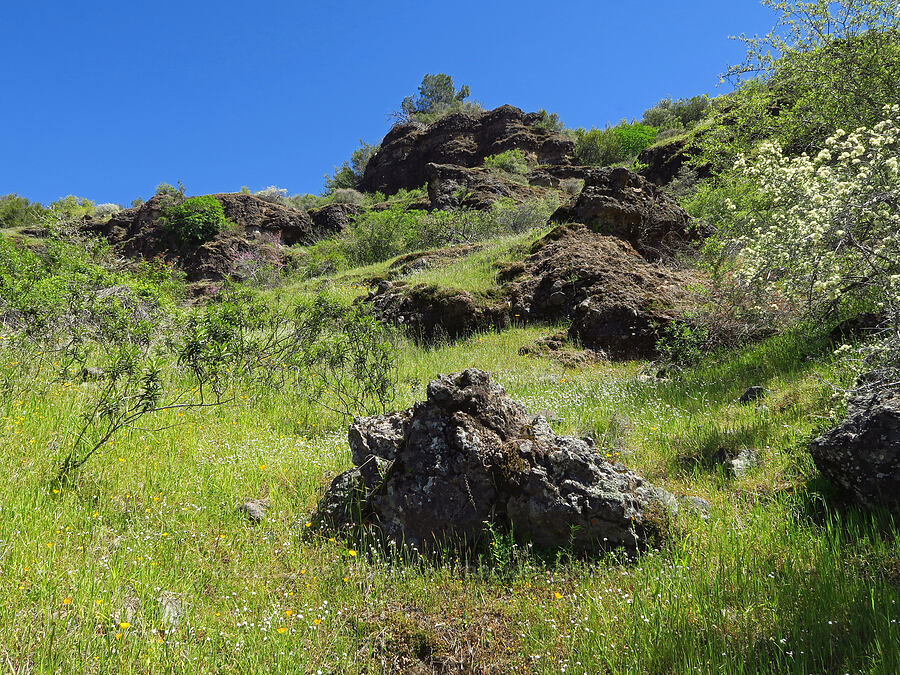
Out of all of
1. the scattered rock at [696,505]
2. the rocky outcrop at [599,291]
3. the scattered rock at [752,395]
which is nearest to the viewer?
the scattered rock at [696,505]

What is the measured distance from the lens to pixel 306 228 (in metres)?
32.2

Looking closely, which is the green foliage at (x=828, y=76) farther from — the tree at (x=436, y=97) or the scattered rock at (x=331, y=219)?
the tree at (x=436, y=97)

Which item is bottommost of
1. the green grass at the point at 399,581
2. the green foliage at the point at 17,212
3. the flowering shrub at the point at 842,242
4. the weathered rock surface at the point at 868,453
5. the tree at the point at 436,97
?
the green grass at the point at 399,581

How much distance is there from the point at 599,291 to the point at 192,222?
28.2 m

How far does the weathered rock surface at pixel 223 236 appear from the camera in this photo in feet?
84.0

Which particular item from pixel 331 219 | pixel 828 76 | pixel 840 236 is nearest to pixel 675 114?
pixel 331 219

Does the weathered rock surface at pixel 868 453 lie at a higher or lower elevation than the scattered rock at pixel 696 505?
higher

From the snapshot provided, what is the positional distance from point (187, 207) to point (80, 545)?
1253 inches

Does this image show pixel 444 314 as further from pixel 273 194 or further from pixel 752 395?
pixel 273 194

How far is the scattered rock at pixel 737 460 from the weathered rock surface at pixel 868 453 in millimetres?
704

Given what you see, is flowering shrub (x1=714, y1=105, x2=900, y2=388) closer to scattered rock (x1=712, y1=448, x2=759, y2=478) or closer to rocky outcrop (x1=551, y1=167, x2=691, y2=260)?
scattered rock (x1=712, y1=448, x2=759, y2=478)

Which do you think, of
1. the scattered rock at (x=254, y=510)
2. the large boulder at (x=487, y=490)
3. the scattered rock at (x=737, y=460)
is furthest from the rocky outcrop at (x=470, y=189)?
the scattered rock at (x=254, y=510)

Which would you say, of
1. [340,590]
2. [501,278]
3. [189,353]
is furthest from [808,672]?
[501,278]

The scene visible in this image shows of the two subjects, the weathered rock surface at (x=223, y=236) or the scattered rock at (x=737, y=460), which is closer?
the scattered rock at (x=737, y=460)
